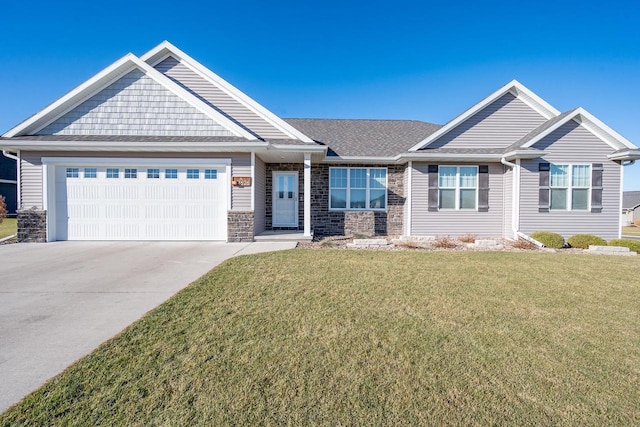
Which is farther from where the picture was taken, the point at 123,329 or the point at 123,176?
the point at 123,176

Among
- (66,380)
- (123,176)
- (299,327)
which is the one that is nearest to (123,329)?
(66,380)

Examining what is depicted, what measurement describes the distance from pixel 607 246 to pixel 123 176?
50.4 feet

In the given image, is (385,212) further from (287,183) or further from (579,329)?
(579,329)

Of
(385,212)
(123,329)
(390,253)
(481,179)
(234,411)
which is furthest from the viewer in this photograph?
(385,212)

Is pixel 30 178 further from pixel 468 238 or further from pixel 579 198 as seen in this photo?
pixel 579 198

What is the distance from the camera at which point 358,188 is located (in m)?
12.5

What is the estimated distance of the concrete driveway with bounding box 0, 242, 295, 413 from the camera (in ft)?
9.53

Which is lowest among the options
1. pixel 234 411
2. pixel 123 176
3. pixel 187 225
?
pixel 234 411

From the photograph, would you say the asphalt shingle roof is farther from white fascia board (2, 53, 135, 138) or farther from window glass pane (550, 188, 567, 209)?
white fascia board (2, 53, 135, 138)

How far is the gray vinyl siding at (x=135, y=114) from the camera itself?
9.74m

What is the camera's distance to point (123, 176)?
9703 millimetres

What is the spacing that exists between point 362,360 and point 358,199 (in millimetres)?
9851

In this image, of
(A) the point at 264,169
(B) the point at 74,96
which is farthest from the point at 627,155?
(B) the point at 74,96

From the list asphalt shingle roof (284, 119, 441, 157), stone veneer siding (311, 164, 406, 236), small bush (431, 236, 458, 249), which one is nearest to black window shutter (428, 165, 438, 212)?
stone veneer siding (311, 164, 406, 236)
